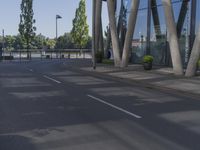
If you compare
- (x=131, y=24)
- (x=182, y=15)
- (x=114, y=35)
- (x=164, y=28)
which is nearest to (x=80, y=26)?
(x=114, y=35)

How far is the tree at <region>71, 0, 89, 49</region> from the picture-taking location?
85062 millimetres

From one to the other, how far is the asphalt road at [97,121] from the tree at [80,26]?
67.8 m

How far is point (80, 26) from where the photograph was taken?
85188 mm

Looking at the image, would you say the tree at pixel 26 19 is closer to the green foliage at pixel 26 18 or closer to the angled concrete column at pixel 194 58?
the green foliage at pixel 26 18

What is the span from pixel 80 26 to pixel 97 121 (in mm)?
75149

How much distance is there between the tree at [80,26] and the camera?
85.1m

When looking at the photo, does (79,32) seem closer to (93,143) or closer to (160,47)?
(160,47)

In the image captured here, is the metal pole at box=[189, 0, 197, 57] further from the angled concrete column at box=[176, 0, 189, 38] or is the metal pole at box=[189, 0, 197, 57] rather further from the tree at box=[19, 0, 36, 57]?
the tree at box=[19, 0, 36, 57]

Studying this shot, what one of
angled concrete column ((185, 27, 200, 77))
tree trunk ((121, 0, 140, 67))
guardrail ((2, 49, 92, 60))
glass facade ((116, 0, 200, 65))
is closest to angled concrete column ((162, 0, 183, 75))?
angled concrete column ((185, 27, 200, 77))

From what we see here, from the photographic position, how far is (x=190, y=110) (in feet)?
42.8

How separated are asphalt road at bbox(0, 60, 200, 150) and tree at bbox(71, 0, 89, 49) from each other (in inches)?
2670

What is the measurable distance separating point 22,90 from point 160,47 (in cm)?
1963

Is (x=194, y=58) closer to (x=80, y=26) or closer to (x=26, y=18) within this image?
(x=26, y=18)

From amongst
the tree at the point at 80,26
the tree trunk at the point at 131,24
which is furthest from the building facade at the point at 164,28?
the tree at the point at 80,26
